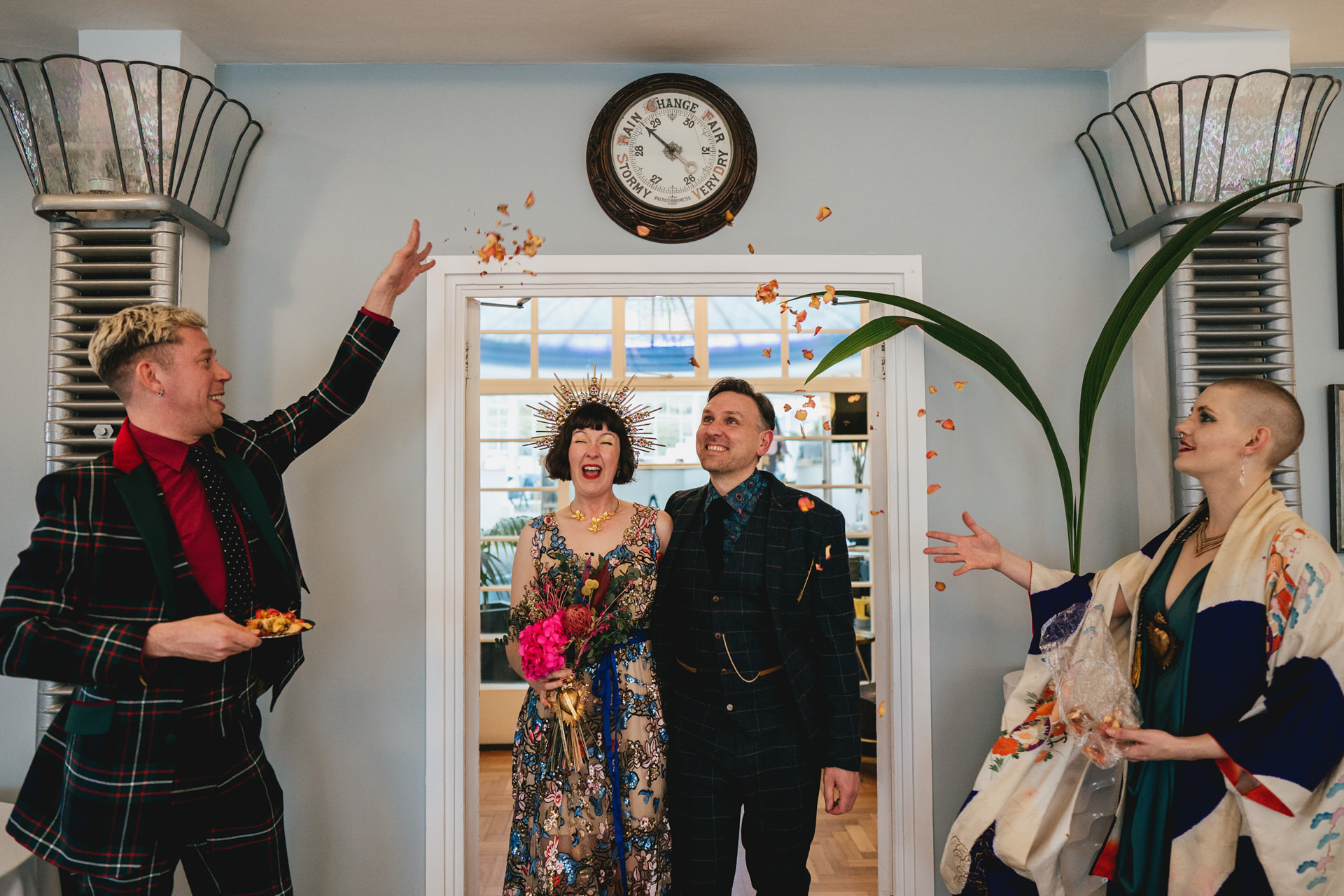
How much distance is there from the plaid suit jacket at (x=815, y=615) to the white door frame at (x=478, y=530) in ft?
1.36

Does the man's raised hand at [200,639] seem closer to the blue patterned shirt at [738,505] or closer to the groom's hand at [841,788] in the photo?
the blue patterned shirt at [738,505]

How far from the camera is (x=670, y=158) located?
2.76 m

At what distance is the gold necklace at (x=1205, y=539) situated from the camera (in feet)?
6.51

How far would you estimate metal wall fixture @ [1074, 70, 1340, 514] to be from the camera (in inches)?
99.6

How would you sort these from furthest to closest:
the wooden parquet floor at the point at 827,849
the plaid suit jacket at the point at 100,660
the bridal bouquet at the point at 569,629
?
the wooden parquet floor at the point at 827,849, the bridal bouquet at the point at 569,629, the plaid suit jacket at the point at 100,660

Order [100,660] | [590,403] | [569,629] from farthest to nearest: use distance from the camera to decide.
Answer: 1. [590,403]
2. [569,629]
3. [100,660]

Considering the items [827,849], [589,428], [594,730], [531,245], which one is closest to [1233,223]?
[589,428]

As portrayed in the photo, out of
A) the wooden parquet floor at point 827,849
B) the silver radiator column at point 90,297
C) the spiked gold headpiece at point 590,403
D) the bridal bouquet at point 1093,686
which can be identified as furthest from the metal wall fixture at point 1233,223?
the silver radiator column at point 90,297

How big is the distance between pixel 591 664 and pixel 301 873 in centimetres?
130

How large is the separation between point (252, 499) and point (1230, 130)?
3011mm

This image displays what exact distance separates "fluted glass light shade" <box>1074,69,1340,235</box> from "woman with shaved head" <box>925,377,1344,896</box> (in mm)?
943

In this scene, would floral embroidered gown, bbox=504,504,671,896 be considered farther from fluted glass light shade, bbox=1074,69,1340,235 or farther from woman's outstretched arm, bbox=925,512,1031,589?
fluted glass light shade, bbox=1074,69,1340,235

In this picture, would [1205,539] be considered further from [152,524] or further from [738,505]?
[152,524]

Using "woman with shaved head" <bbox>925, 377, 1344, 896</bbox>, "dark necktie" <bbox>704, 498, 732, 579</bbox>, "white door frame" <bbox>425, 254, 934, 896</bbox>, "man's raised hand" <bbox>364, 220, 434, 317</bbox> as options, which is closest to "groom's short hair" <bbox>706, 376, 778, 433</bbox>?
"dark necktie" <bbox>704, 498, 732, 579</bbox>
